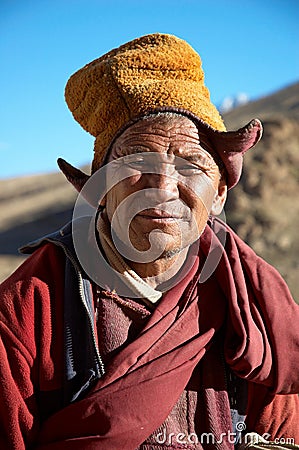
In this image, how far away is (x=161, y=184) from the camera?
2074 mm

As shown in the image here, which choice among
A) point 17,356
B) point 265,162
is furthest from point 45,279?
point 265,162

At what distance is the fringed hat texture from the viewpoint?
2117 millimetres

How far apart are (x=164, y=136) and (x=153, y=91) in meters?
0.15

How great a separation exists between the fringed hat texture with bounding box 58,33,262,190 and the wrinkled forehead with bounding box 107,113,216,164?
0.03m

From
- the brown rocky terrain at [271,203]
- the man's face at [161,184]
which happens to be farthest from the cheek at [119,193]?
the brown rocky terrain at [271,203]

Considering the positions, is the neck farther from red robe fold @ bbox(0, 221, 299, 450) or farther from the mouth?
the mouth

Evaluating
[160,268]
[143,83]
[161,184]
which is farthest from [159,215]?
[143,83]

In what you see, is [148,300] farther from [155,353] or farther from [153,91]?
[153,91]

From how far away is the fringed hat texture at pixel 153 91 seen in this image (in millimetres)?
2117

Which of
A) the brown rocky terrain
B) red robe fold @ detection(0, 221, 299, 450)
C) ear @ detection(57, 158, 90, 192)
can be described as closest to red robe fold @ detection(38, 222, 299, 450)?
red robe fold @ detection(0, 221, 299, 450)

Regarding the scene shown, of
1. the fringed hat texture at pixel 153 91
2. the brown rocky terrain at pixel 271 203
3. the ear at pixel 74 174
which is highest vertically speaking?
the fringed hat texture at pixel 153 91

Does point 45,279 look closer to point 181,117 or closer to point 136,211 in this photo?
point 136,211

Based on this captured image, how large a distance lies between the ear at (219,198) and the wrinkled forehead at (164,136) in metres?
0.18

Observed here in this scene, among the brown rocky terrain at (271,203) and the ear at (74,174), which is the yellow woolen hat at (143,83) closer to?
the ear at (74,174)
